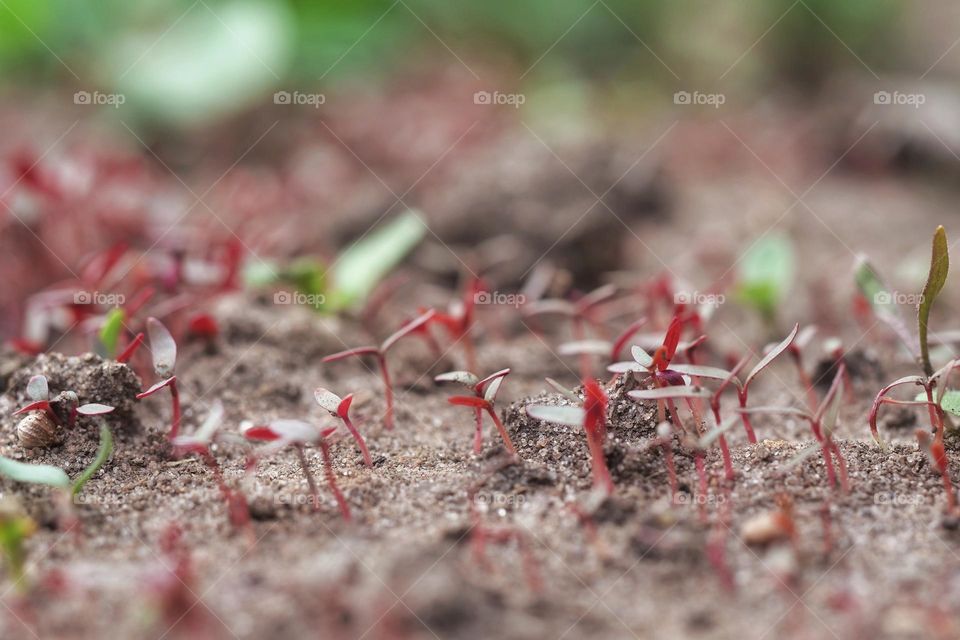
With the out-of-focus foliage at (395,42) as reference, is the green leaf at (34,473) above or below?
below

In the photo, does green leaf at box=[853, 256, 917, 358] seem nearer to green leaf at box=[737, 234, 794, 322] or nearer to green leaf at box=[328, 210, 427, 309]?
green leaf at box=[737, 234, 794, 322]

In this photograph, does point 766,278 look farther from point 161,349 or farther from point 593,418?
point 161,349

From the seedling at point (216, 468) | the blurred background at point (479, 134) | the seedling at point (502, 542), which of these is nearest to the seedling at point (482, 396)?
the seedling at point (502, 542)

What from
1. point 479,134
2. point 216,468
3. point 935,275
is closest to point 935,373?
point 935,275

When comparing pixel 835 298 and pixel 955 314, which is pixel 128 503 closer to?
pixel 835 298

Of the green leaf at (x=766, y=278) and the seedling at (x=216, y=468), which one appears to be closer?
the seedling at (x=216, y=468)

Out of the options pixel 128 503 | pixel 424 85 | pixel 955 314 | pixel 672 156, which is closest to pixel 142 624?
pixel 128 503

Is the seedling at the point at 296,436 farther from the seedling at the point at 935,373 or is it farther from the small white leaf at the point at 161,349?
the seedling at the point at 935,373


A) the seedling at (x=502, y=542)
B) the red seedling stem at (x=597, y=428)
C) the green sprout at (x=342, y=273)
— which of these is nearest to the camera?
the seedling at (x=502, y=542)
